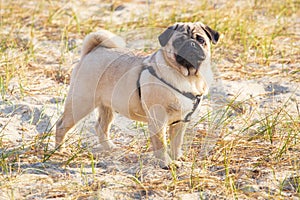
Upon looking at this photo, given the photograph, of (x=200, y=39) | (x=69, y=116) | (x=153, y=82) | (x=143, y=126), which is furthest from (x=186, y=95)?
(x=69, y=116)

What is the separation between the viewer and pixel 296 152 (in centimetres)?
398

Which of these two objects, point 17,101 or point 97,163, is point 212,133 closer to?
point 97,163

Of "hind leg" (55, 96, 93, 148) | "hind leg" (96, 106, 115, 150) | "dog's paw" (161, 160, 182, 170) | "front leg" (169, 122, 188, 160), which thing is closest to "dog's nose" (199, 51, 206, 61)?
"front leg" (169, 122, 188, 160)

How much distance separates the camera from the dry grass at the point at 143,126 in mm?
3531

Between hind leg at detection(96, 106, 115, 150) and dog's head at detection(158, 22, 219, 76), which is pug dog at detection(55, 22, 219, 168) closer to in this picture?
dog's head at detection(158, 22, 219, 76)

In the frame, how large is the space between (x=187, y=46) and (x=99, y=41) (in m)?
0.80

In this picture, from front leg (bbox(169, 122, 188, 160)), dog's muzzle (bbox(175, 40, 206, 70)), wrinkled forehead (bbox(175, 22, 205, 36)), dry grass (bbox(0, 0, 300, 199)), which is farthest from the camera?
front leg (bbox(169, 122, 188, 160))

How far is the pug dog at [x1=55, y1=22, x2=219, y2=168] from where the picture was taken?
3822 millimetres

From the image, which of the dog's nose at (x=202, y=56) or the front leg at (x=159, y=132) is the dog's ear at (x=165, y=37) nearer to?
the dog's nose at (x=202, y=56)

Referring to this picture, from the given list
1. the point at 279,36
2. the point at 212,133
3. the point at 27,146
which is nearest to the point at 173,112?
the point at 212,133

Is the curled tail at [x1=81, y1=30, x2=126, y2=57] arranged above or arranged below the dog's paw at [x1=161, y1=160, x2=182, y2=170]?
above

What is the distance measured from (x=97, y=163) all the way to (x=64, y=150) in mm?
316

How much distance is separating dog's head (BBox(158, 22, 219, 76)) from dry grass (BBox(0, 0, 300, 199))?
56 cm

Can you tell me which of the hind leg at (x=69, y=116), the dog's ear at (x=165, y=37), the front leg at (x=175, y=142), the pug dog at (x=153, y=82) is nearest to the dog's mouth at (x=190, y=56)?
the pug dog at (x=153, y=82)
